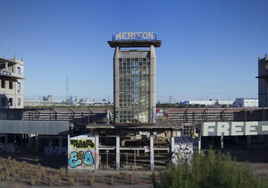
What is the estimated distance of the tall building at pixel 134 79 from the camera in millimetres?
29453

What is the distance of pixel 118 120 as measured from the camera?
96.6 feet

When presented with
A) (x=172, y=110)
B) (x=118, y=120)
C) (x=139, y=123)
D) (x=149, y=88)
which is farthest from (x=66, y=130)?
(x=172, y=110)

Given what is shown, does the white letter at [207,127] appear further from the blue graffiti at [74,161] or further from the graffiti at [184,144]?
the blue graffiti at [74,161]

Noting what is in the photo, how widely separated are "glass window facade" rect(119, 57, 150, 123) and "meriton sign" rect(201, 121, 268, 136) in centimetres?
787

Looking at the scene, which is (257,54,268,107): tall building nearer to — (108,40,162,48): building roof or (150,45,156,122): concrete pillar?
(108,40,162,48): building roof

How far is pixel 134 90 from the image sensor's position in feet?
97.7

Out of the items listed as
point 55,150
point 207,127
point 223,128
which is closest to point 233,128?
point 223,128

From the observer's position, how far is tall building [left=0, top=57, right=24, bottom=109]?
2193 inches

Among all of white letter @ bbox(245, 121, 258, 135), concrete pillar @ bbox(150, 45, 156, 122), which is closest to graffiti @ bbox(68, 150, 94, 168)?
concrete pillar @ bbox(150, 45, 156, 122)

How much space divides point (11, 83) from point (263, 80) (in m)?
61.5

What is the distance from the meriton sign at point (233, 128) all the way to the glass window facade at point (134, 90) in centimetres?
787

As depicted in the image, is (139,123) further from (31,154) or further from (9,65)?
(9,65)

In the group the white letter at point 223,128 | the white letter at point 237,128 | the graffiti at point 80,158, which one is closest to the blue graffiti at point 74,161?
the graffiti at point 80,158

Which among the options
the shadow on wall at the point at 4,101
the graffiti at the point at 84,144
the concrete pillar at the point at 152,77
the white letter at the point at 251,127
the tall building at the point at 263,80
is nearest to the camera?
the concrete pillar at the point at 152,77
